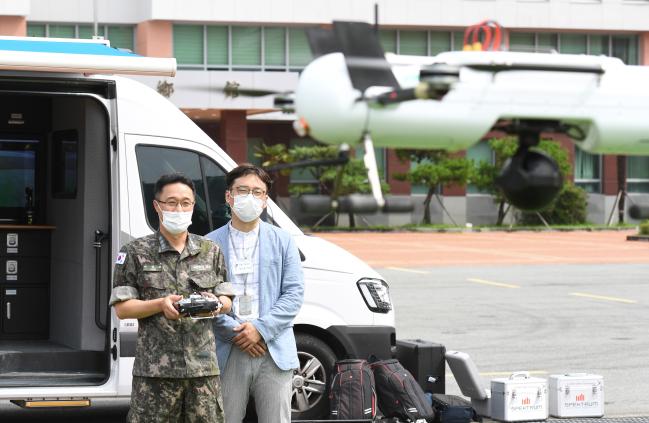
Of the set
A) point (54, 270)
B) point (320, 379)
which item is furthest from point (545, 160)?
point (54, 270)

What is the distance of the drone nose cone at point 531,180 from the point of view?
1.69 m

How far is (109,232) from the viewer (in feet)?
27.6

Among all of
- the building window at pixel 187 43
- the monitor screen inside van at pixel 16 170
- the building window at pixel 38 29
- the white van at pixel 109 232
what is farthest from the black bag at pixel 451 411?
the building window at pixel 187 43

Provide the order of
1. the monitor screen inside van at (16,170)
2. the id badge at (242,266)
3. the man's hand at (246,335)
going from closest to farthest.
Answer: the man's hand at (246,335)
the id badge at (242,266)
the monitor screen inside van at (16,170)

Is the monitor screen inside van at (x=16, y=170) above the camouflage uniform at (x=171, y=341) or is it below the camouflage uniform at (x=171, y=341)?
above

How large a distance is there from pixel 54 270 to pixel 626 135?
361 inches

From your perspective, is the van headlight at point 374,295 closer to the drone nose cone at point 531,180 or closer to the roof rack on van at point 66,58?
the roof rack on van at point 66,58

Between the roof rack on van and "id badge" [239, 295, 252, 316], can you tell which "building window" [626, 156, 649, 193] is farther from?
the roof rack on van

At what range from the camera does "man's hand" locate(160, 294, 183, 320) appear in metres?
5.46

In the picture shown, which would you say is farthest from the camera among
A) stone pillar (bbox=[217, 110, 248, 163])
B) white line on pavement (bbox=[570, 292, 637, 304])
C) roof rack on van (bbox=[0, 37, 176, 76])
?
white line on pavement (bbox=[570, 292, 637, 304])

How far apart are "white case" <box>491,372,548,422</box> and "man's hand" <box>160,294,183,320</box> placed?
4320mm

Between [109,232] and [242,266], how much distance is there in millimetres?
2615

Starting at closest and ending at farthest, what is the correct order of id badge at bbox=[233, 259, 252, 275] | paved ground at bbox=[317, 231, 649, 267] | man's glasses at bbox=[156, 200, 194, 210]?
man's glasses at bbox=[156, 200, 194, 210] < id badge at bbox=[233, 259, 252, 275] < paved ground at bbox=[317, 231, 649, 267]

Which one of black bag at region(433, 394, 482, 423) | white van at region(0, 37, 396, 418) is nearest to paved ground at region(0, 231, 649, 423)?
white van at region(0, 37, 396, 418)
